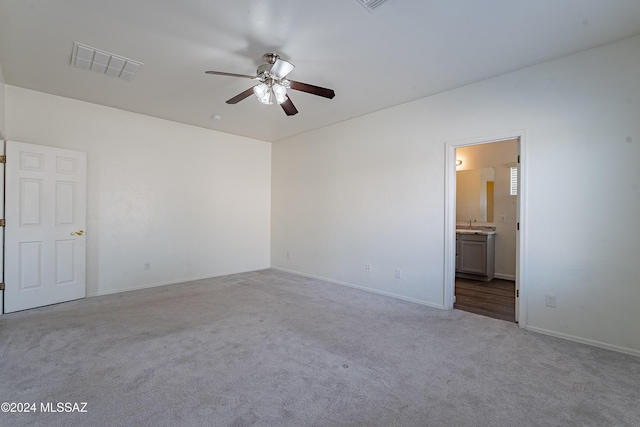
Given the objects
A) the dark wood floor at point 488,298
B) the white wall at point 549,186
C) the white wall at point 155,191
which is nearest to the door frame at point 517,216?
the white wall at point 549,186

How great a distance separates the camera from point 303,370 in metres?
2.21

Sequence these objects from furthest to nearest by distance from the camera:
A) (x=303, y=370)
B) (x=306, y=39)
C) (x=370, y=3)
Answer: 1. (x=306, y=39)
2. (x=303, y=370)
3. (x=370, y=3)

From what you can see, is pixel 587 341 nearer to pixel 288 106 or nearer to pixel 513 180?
→ pixel 513 180

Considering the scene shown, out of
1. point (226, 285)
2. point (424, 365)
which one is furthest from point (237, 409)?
point (226, 285)

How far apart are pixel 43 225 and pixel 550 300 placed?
588 centimetres

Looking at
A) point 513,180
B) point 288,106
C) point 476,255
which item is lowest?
point 476,255

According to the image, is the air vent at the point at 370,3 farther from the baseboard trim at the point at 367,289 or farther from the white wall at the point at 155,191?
the white wall at the point at 155,191

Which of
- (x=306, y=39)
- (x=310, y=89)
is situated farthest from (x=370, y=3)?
(x=310, y=89)

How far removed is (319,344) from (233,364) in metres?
0.77

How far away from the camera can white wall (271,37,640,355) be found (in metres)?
2.53

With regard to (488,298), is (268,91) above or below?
above

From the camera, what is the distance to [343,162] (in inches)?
190

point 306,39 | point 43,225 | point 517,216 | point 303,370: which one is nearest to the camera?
point 303,370

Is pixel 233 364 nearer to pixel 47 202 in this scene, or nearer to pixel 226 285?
pixel 226 285
